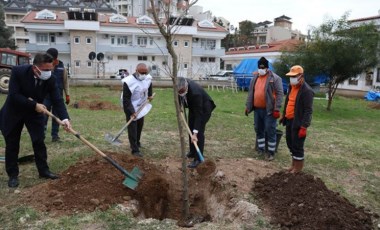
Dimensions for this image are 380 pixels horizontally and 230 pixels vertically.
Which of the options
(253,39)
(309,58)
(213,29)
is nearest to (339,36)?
(309,58)

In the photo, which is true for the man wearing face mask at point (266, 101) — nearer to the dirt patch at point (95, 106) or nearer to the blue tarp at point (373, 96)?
the dirt patch at point (95, 106)

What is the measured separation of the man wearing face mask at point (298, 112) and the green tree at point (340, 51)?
1086 cm

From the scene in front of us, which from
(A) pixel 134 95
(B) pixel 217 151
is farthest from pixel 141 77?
(B) pixel 217 151

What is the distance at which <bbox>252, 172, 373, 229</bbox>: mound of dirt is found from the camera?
377cm

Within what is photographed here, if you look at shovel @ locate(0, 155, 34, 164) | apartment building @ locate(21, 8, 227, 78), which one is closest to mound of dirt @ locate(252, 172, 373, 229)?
shovel @ locate(0, 155, 34, 164)

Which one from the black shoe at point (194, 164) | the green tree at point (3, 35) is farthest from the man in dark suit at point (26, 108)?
the green tree at point (3, 35)

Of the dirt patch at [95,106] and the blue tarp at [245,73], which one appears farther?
the blue tarp at [245,73]

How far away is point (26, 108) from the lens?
15.5ft

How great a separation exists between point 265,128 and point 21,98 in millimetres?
4140

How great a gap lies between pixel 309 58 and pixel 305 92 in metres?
11.6

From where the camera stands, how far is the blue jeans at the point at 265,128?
6.48 metres

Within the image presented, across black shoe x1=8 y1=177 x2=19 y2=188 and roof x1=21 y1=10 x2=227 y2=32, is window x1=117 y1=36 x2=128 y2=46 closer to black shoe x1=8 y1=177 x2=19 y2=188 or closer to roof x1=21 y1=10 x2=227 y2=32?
roof x1=21 y1=10 x2=227 y2=32

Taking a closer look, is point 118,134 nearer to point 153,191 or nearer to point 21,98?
point 153,191

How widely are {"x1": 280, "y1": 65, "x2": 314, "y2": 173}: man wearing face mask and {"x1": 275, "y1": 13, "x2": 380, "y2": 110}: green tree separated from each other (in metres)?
10.9
